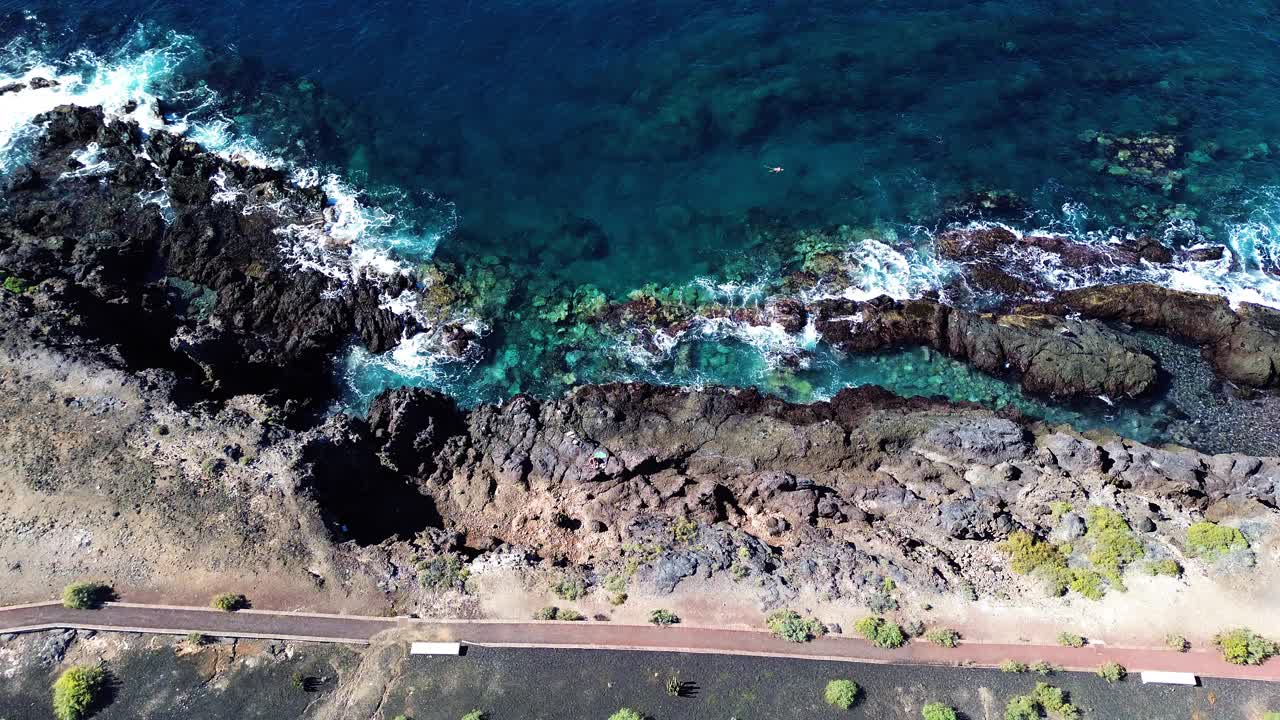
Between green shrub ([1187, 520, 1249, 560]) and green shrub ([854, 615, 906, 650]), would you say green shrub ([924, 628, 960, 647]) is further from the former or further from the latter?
green shrub ([1187, 520, 1249, 560])

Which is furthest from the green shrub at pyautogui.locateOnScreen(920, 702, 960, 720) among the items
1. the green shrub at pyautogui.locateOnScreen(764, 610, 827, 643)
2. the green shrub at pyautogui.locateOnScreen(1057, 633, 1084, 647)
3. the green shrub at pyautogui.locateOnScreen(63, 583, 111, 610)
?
the green shrub at pyautogui.locateOnScreen(63, 583, 111, 610)

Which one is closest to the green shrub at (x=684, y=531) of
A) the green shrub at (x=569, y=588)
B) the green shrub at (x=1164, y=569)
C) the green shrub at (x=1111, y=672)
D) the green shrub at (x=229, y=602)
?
the green shrub at (x=569, y=588)

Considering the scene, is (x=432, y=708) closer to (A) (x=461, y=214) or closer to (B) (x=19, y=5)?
(A) (x=461, y=214)

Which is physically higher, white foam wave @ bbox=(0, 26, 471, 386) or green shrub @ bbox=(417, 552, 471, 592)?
white foam wave @ bbox=(0, 26, 471, 386)

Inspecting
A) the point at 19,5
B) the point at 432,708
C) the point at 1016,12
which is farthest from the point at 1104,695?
the point at 19,5

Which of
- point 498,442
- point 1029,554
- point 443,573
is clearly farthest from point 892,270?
point 443,573

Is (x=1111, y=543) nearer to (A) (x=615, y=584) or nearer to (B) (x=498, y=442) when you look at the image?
(A) (x=615, y=584)
